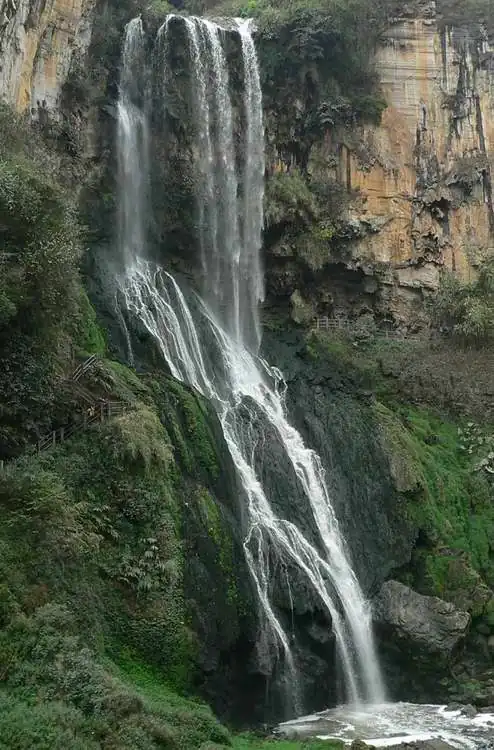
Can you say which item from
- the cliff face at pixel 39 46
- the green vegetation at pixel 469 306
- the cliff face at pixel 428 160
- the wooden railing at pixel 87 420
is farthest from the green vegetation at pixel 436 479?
the cliff face at pixel 39 46

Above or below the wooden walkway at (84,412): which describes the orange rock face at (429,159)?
above

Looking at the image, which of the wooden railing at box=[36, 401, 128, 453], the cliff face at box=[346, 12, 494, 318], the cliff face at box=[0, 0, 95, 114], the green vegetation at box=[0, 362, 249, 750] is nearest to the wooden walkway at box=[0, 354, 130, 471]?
the wooden railing at box=[36, 401, 128, 453]

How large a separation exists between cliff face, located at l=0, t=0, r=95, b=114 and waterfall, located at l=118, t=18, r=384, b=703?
8.82 feet

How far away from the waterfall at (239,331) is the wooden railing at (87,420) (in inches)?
154

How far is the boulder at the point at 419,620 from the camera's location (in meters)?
15.7

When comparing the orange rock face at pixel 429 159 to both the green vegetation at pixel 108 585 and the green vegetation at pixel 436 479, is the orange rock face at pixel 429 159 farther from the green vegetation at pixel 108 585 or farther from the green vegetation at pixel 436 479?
the green vegetation at pixel 108 585

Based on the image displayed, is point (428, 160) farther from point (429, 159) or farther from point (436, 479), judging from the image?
point (436, 479)

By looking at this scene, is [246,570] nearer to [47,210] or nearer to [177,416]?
[177,416]

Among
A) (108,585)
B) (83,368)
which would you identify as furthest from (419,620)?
(83,368)

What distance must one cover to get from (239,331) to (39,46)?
11.0 metres

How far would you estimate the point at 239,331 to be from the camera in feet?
84.6

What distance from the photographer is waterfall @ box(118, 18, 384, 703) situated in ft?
51.1

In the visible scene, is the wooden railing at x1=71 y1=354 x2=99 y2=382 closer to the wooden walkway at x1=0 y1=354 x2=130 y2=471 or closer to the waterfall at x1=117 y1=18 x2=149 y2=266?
the wooden walkway at x1=0 y1=354 x2=130 y2=471

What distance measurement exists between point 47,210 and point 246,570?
317 inches
